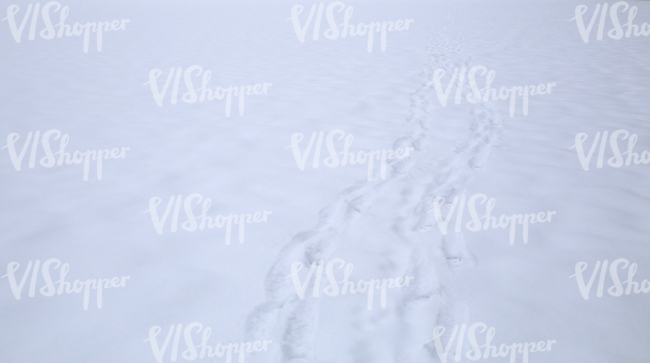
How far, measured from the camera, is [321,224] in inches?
116

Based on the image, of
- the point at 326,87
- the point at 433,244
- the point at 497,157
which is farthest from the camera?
the point at 326,87

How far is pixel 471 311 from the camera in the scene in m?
2.19

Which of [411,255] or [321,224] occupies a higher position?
[321,224]

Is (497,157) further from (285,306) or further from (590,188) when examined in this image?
(285,306)

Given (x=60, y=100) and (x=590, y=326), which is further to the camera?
(x=60, y=100)

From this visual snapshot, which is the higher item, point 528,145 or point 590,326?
point 528,145

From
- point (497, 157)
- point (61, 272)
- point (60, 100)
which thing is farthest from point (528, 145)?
point (60, 100)

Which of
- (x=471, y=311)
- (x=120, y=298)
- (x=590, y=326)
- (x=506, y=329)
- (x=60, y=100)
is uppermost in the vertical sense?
(x=60, y=100)

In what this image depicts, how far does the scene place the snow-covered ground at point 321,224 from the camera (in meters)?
2.09

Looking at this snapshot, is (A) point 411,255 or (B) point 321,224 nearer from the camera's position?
(A) point 411,255

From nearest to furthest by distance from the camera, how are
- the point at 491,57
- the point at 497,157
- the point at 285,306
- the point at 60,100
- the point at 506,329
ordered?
the point at 506,329 → the point at 285,306 → the point at 497,157 → the point at 60,100 → the point at 491,57

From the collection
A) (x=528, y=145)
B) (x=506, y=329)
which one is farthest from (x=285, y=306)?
(x=528, y=145)

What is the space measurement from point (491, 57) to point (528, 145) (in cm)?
526

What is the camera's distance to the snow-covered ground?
6.85ft
